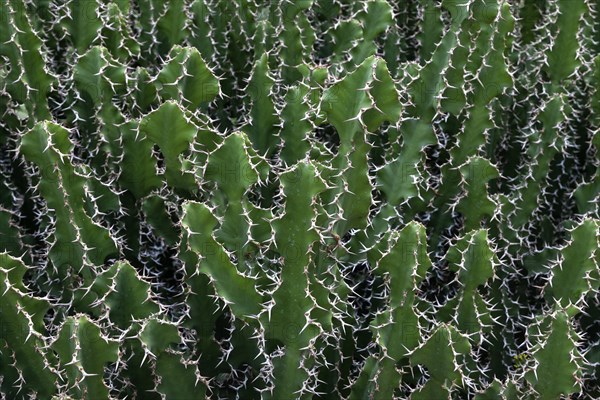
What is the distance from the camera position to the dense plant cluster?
225 cm

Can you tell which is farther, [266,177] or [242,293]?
[266,177]

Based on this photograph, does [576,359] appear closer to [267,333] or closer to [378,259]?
[378,259]

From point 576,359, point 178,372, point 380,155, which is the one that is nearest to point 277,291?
point 178,372

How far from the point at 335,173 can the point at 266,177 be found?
289 millimetres

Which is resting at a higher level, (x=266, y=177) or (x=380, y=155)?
(x=380, y=155)

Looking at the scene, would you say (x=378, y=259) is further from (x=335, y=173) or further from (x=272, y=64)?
(x=272, y=64)

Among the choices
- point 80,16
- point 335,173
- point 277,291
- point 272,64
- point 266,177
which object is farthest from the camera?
point 272,64

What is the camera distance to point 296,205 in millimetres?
2100

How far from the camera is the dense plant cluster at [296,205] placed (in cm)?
225

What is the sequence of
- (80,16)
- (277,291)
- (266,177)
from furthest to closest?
(80,16) → (266,177) → (277,291)

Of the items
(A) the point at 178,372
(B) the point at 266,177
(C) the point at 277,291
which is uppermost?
(B) the point at 266,177

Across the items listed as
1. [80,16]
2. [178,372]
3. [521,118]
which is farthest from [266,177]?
[521,118]

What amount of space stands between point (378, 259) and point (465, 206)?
42 centimetres

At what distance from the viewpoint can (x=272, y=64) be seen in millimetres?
3268
